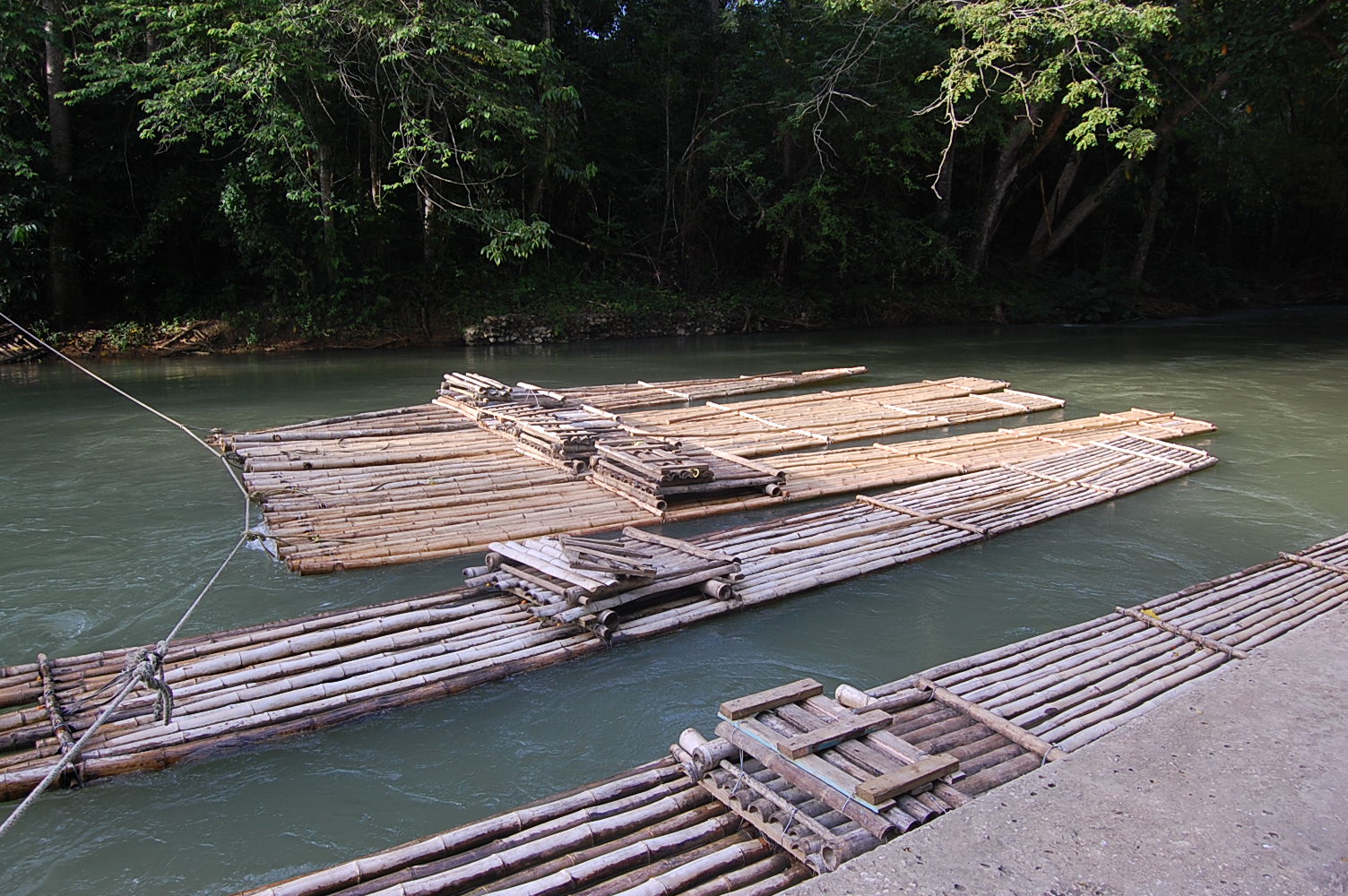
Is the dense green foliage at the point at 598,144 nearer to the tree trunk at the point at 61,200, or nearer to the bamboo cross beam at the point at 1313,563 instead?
the tree trunk at the point at 61,200

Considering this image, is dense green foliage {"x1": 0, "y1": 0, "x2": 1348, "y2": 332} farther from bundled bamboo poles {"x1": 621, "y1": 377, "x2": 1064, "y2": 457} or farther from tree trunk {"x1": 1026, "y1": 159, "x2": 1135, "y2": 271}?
bundled bamboo poles {"x1": 621, "y1": 377, "x2": 1064, "y2": 457}

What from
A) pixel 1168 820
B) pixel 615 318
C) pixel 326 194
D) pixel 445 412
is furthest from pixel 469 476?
pixel 615 318

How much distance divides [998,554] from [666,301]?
1125 cm

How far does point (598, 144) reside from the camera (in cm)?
1605

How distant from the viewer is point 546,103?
12.7m

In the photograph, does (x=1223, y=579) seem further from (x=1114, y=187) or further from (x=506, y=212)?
(x=1114, y=187)

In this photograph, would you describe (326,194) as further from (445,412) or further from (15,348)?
(445,412)

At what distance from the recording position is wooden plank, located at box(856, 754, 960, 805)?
226 centimetres

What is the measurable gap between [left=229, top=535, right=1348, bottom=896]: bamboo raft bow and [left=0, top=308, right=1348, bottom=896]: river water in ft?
1.45

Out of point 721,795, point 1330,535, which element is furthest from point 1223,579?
point 721,795

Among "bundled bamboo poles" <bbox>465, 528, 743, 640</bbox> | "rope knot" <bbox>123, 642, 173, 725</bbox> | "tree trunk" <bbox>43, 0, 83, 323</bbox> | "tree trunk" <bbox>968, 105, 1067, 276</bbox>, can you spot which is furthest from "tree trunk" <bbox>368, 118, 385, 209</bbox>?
"rope knot" <bbox>123, 642, 173, 725</bbox>

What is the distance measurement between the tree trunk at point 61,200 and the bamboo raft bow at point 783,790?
12.3 metres

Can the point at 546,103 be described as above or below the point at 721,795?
above

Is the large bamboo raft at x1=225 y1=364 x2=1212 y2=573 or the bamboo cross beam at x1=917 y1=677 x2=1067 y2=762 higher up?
the large bamboo raft at x1=225 y1=364 x2=1212 y2=573
